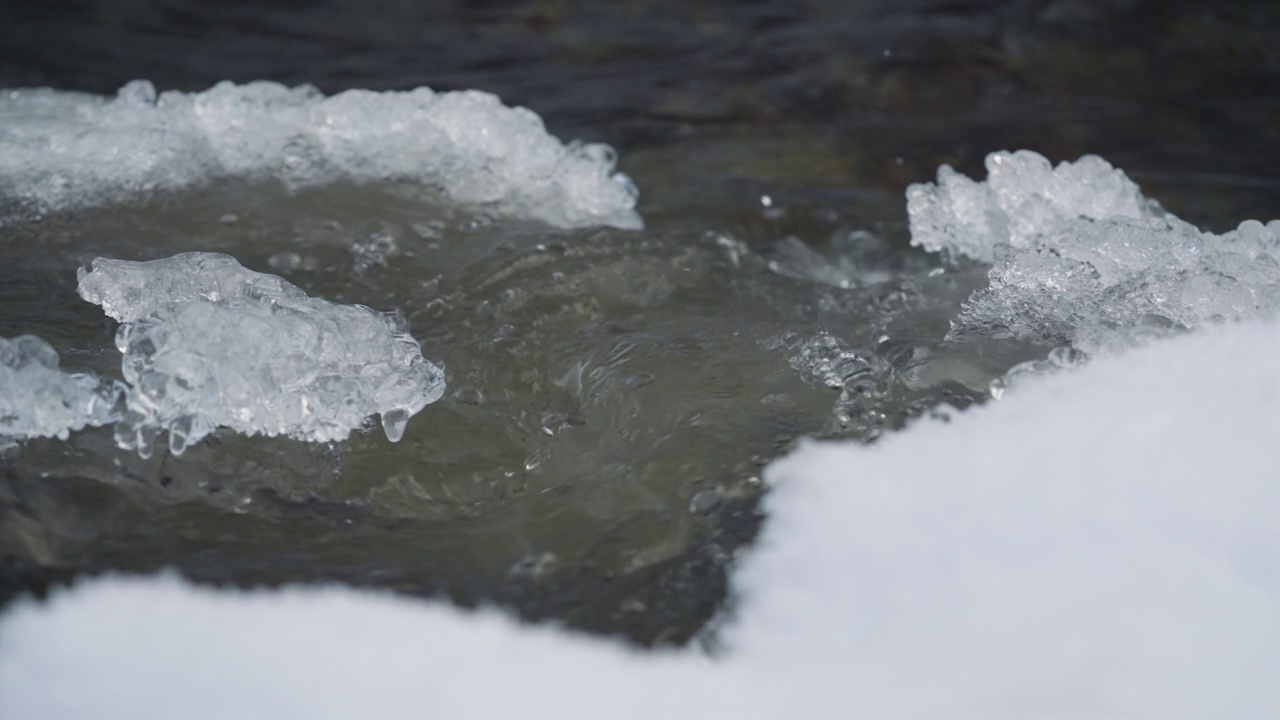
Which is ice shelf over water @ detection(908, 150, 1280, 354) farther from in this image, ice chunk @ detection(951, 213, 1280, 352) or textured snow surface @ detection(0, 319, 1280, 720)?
textured snow surface @ detection(0, 319, 1280, 720)

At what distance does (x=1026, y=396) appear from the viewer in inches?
63.9

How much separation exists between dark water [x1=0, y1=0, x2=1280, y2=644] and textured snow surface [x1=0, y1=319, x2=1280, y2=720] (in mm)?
83

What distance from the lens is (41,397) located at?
1.59 meters

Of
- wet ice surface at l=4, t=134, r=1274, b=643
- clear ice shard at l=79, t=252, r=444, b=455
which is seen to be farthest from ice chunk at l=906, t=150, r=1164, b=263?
clear ice shard at l=79, t=252, r=444, b=455

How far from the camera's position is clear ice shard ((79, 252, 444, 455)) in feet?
5.12

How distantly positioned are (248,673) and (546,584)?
347 millimetres

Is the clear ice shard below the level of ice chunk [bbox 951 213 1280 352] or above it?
Result: below

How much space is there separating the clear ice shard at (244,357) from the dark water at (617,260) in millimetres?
68

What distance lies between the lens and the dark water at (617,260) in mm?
1544

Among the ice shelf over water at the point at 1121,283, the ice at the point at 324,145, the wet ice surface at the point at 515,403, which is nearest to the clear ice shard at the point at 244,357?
the wet ice surface at the point at 515,403

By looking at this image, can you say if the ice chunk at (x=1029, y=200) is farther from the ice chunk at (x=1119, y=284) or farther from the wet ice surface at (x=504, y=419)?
the ice chunk at (x=1119, y=284)

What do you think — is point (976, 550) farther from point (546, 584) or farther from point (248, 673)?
point (248, 673)

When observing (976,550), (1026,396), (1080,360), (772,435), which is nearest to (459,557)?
(772,435)

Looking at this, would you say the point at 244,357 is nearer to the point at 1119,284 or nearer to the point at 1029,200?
the point at 1119,284
